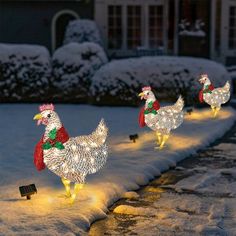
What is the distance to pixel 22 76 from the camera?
15.2 meters

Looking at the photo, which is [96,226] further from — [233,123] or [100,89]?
[100,89]

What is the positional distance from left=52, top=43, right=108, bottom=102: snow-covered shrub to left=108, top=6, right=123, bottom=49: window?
5649 millimetres

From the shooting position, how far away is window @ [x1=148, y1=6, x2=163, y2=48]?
826 inches

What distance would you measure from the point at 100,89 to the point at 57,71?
1.66 metres

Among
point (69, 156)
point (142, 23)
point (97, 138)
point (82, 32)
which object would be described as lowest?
point (69, 156)

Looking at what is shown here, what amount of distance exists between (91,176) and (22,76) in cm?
905

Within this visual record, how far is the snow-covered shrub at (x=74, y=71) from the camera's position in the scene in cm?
1521

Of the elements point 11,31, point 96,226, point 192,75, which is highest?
→ point 11,31

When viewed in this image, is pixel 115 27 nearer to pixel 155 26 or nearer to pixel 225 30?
pixel 155 26

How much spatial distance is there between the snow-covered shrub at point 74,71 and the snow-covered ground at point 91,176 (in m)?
2.04

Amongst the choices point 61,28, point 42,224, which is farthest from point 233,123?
point 61,28

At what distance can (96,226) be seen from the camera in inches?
206

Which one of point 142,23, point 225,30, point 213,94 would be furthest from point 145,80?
point 225,30

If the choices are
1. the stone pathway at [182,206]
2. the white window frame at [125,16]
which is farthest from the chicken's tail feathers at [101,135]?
the white window frame at [125,16]
